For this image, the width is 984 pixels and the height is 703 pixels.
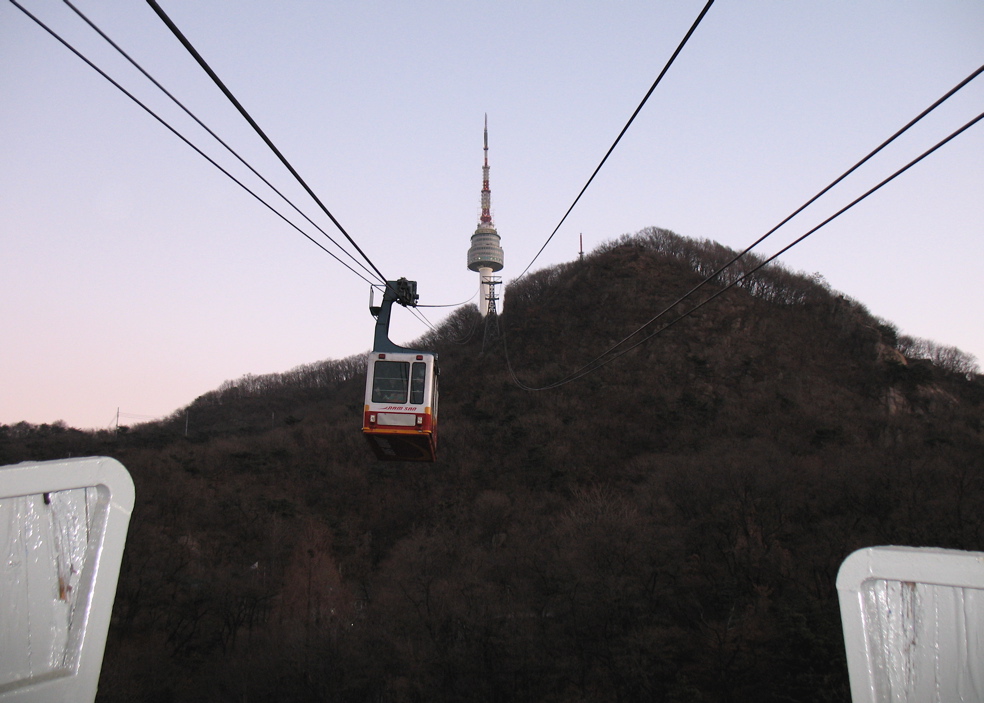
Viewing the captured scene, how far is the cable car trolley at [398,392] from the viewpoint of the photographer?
14016mm

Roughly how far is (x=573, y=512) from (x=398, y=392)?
3245cm

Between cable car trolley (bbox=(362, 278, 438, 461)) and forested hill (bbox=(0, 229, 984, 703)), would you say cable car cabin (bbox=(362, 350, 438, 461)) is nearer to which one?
cable car trolley (bbox=(362, 278, 438, 461))

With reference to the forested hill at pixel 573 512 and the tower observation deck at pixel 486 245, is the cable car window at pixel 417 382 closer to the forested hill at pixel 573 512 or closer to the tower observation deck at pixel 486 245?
the forested hill at pixel 573 512

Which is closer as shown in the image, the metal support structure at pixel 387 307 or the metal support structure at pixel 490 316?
the metal support structure at pixel 387 307

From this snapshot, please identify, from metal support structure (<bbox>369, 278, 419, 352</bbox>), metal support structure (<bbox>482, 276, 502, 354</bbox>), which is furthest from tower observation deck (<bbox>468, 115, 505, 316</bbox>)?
metal support structure (<bbox>369, 278, 419, 352</bbox>)

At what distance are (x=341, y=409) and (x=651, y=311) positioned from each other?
35332 mm

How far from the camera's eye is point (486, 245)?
8519 centimetres

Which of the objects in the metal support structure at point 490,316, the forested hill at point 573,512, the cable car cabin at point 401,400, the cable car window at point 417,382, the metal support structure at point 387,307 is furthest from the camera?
the metal support structure at point 490,316

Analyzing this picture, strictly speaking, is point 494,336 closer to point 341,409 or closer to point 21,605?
point 341,409

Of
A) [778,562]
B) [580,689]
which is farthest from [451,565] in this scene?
[778,562]

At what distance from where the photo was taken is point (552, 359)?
72312 millimetres

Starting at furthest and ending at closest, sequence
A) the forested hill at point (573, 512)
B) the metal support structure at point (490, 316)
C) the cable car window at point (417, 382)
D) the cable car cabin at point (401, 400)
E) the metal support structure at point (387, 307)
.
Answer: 1. the metal support structure at point (490, 316)
2. the forested hill at point (573, 512)
3. the metal support structure at point (387, 307)
4. the cable car window at point (417, 382)
5. the cable car cabin at point (401, 400)

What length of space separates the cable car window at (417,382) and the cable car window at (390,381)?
0.13 m

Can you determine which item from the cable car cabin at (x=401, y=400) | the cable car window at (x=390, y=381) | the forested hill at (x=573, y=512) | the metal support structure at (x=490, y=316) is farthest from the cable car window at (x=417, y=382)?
the metal support structure at (x=490, y=316)
